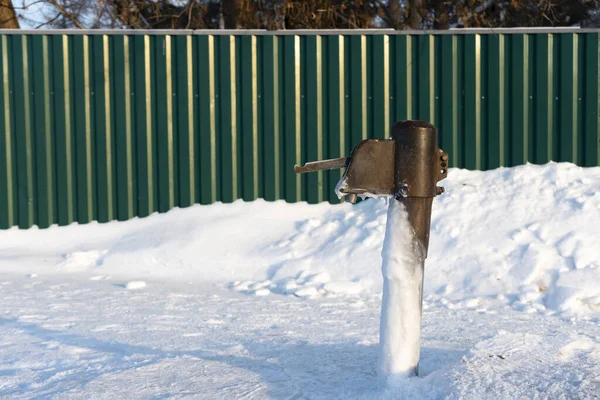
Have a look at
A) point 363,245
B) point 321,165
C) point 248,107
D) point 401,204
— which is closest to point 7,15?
point 248,107

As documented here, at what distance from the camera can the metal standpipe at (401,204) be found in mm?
3297

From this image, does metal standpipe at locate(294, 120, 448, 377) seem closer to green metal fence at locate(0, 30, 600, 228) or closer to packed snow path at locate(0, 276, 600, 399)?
packed snow path at locate(0, 276, 600, 399)

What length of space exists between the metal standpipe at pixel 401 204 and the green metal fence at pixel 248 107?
506 cm

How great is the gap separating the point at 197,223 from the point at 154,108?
1403 mm

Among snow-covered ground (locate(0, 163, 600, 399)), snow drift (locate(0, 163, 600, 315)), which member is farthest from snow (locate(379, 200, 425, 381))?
snow drift (locate(0, 163, 600, 315))

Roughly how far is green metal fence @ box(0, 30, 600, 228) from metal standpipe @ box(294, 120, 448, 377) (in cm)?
506

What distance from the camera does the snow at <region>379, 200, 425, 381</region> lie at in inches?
A: 132

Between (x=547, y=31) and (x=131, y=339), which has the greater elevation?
(x=547, y=31)

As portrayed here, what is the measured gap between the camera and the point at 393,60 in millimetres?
8469

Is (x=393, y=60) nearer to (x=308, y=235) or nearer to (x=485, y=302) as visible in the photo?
(x=308, y=235)

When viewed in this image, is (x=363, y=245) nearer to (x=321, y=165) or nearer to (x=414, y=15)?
(x=321, y=165)

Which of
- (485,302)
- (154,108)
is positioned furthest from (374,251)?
(154,108)

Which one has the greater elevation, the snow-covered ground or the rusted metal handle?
the rusted metal handle

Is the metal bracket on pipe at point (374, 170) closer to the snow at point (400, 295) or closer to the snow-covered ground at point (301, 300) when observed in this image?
the snow at point (400, 295)
